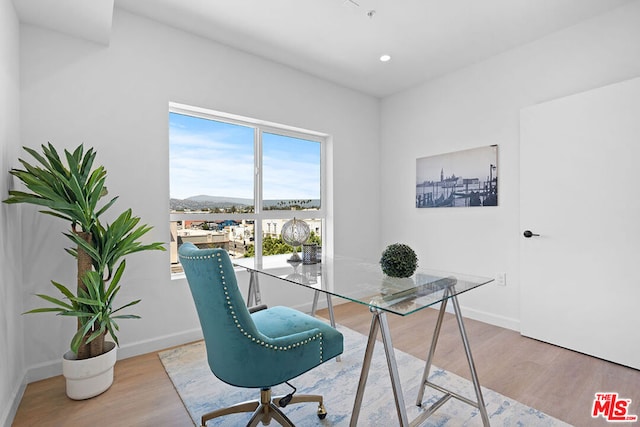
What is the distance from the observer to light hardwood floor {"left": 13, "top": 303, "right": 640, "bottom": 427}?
1762 millimetres

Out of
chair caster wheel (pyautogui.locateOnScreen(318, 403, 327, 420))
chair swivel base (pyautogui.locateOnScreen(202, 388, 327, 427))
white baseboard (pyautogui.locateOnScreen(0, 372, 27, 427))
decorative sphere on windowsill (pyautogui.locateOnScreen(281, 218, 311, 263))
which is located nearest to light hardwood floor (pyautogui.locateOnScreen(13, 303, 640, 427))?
white baseboard (pyautogui.locateOnScreen(0, 372, 27, 427))

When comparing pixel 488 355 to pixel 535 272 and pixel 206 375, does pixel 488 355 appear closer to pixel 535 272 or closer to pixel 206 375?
pixel 535 272

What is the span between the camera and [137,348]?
2.48 meters

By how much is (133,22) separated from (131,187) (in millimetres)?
1266

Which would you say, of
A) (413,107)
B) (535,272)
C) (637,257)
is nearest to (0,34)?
(413,107)

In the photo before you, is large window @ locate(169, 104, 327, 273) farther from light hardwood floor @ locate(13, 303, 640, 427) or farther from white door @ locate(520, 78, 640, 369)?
white door @ locate(520, 78, 640, 369)

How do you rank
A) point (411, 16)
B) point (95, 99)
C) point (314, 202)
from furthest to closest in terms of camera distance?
point (314, 202)
point (411, 16)
point (95, 99)

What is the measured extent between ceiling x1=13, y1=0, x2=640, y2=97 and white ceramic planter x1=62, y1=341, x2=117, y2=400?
213 centimetres

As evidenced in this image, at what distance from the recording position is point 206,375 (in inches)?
85.8

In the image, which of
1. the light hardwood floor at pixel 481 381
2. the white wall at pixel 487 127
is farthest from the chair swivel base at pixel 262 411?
the white wall at pixel 487 127

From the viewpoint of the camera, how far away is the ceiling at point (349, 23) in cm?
219

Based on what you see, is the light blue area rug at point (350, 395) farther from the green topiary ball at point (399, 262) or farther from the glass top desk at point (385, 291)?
the green topiary ball at point (399, 262)

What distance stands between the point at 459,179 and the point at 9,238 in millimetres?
3661

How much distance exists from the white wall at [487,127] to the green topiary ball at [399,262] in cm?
187
